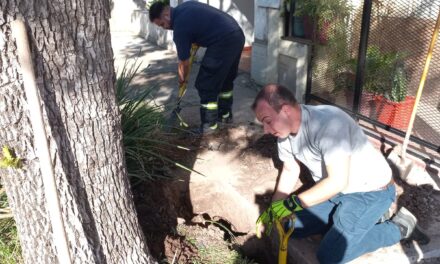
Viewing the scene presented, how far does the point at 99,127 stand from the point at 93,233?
1.76 ft

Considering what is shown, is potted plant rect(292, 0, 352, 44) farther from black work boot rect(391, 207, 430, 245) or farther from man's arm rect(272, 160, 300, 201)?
black work boot rect(391, 207, 430, 245)

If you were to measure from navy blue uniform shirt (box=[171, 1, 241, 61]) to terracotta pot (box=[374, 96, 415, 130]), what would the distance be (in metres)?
1.67

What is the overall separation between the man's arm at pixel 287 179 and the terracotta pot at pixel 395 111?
66.1 inches

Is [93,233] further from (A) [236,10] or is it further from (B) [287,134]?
(A) [236,10]

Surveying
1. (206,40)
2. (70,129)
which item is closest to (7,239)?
(70,129)

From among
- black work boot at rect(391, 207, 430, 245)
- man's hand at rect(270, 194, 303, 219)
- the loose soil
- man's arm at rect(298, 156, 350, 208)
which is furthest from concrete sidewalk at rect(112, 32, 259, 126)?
black work boot at rect(391, 207, 430, 245)

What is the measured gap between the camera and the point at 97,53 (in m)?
1.80

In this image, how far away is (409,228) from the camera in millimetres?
2701

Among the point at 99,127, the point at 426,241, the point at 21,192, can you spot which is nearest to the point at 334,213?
the point at 426,241

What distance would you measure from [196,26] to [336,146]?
7.69 feet

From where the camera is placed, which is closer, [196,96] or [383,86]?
[383,86]

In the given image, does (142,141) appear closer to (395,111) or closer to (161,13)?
(161,13)

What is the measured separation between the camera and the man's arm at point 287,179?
296 centimetres

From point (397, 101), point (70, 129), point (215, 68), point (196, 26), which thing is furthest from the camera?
point (215, 68)
